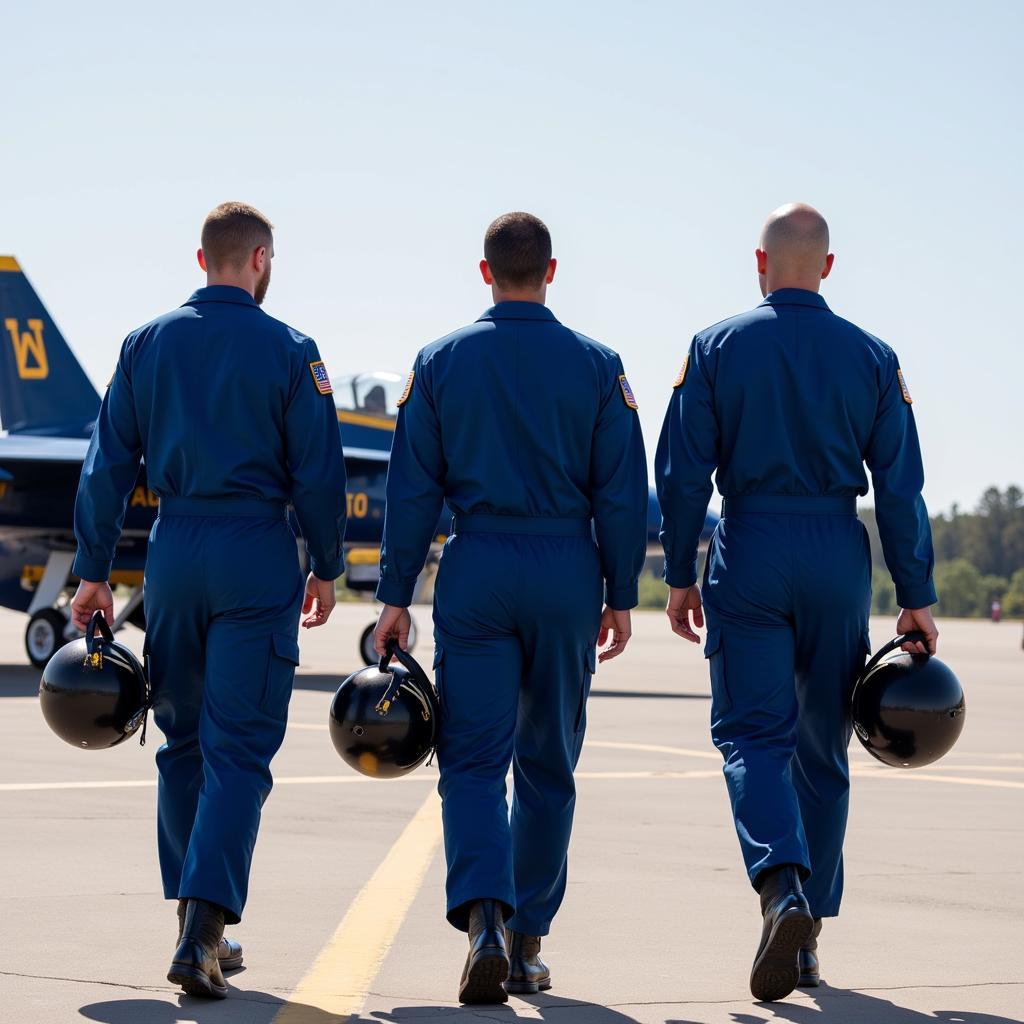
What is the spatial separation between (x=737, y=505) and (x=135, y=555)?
17.4m

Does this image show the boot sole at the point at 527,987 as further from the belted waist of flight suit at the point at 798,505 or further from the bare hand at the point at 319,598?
the belted waist of flight suit at the point at 798,505

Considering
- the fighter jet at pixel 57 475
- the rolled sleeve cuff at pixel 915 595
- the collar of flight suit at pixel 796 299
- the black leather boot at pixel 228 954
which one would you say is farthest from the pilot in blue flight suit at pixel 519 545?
the fighter jet at pixel 57 475

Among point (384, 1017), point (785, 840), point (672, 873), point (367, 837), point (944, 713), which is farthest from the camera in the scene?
point (367, 837)

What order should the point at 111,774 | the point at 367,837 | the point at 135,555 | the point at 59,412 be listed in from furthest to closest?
the point at 59,412 < the point at 135,555 < the point at 111,774 < the point at 367,837

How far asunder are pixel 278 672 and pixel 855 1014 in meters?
1.91

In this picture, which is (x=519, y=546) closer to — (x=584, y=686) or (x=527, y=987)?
(x=584, y=686)

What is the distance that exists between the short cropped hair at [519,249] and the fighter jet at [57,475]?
46.4ft

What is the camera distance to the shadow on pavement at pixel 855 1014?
4223 millimetres

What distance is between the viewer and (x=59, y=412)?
2370 centimetres

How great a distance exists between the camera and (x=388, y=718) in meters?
4.74

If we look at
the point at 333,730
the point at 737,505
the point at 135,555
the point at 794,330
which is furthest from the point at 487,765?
the point at 135,555

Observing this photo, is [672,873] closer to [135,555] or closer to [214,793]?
[214,793]

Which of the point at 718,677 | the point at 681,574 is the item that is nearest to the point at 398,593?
the point at 681,574

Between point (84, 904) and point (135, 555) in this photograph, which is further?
point (135, 555)
